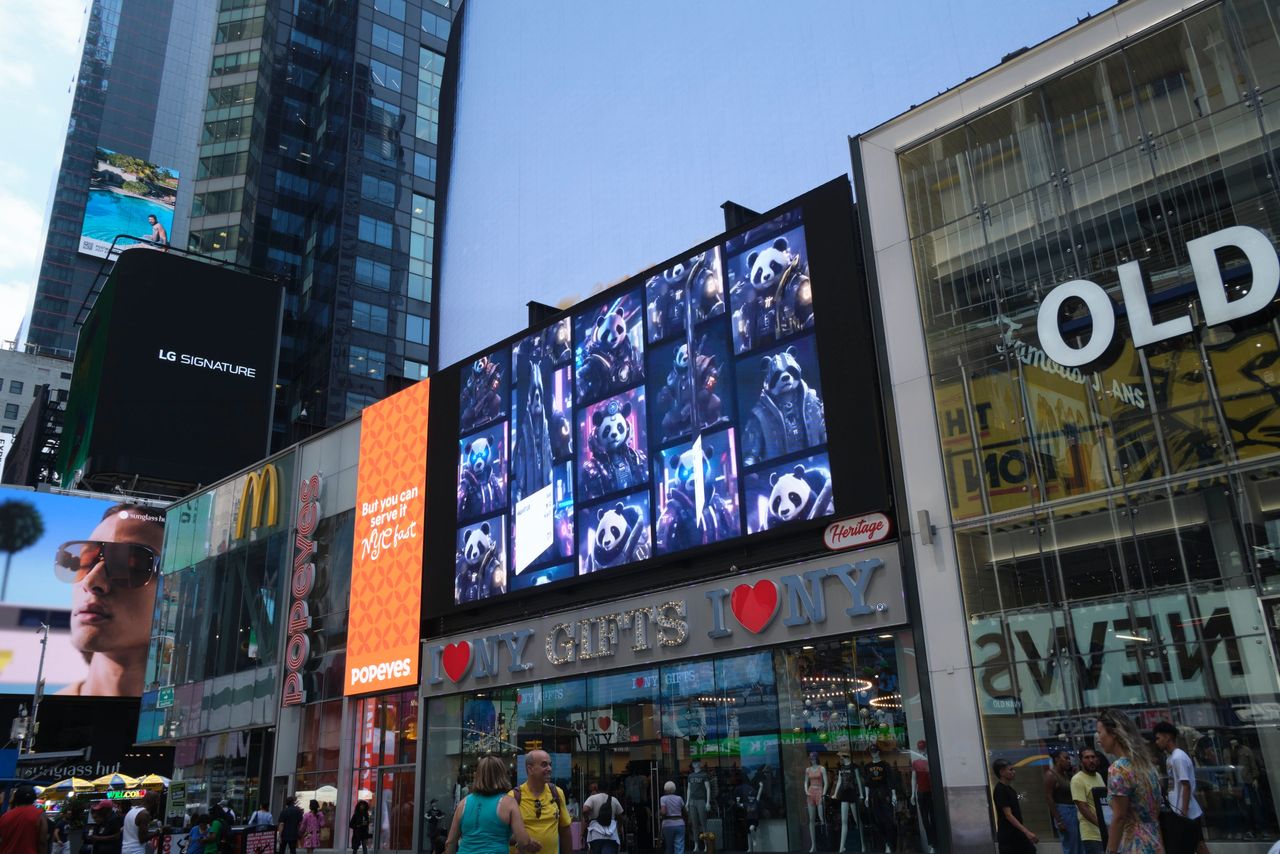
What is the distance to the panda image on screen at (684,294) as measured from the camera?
78.4 feet

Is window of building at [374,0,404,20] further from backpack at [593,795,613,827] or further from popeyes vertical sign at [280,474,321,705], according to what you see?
backpack at [593,795,613,827]

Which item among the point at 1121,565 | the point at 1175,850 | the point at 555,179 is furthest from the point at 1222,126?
the point at 555,179

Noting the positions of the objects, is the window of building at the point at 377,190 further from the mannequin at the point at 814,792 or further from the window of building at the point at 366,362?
the mannequin at the point at 814,792

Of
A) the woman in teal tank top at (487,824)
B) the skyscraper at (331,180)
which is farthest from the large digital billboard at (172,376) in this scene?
the woman in teal tank top at (487,824)

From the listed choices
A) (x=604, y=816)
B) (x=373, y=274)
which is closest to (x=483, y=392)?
(x=604, y=816)

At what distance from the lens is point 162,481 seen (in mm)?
61969

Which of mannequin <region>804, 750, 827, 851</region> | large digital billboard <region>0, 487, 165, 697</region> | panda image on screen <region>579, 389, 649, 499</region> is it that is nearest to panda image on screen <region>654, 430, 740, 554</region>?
panda image on screen <region>579, 389, 649, 499</region>

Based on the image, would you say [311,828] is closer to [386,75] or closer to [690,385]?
[690,385]

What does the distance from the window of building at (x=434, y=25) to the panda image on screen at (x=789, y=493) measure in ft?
267

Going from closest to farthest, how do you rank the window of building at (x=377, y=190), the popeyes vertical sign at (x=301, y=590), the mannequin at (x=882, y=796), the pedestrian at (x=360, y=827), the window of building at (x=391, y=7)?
the mannequin at (x=882, y=796)
the pedestrian at (x=360, y=827)
the popeyes vertical sign at (x=301, y=590)
the window of building at (x=377, y=190)
the window of building at (x=391, y=7)

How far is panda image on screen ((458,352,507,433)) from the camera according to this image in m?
29.0

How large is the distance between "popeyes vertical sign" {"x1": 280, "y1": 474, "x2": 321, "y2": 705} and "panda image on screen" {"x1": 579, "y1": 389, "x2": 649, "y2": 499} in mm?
13557

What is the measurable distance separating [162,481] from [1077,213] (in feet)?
190

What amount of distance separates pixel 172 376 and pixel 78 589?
15236 millimetres
